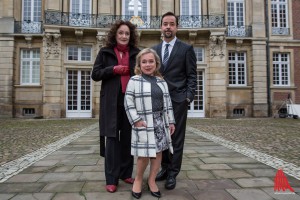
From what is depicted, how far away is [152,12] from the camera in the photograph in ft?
61.9

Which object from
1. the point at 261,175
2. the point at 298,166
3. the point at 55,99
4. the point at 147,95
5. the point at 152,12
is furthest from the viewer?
the point at 152,12

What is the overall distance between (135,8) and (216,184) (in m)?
17.2

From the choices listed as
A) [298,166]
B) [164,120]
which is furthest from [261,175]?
[164,120]

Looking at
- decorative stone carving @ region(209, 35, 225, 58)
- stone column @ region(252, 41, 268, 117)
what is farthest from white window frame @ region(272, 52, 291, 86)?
decorative stone carving @ region(209, 35, 225, 58)

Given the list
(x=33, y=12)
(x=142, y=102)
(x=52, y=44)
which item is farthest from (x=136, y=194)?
(x=33, y=12)

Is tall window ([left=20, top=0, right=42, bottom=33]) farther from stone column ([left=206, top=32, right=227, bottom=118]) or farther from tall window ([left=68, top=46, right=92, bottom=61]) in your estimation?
stone column ([left=206, top=32, right=227, bottom=118])

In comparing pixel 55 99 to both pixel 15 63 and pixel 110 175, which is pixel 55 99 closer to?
pixel 15 63

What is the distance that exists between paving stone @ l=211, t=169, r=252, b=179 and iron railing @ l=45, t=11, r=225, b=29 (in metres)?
15.4

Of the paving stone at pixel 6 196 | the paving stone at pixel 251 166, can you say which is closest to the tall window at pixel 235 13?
the paving stone at pixel 251 166

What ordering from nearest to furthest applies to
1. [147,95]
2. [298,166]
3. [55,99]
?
[147,95], [298,166], [55,99]

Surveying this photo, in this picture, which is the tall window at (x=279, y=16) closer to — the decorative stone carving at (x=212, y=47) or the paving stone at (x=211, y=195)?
the decorative stone carving at (x=212, y=47)

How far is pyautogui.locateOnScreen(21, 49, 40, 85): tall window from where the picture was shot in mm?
18453

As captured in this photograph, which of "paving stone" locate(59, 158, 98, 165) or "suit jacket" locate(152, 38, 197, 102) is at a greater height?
"suit jacket" locate(152, 38, 197, 102)

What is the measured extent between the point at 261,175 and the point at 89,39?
1618 centimetres
